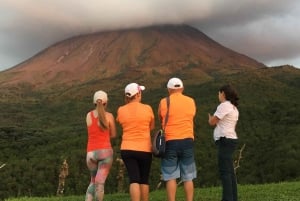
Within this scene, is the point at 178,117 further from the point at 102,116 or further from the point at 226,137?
the point at 102,116

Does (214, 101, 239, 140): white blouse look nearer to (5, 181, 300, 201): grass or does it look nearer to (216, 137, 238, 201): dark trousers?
(216, 137, 238, 201): dark trousers

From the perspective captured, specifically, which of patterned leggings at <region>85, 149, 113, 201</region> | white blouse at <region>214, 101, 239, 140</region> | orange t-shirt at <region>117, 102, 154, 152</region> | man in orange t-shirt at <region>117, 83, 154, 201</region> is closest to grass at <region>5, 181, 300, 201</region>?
white blouse at <region>214, 101, 239, 140</region>

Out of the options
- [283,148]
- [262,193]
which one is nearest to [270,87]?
[283,148]

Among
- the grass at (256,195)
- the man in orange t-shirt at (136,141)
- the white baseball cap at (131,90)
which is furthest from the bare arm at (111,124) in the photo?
the grass at (256,195)

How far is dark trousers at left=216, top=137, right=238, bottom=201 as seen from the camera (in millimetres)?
6648

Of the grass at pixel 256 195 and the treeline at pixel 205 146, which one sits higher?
the treeline at pixel 205 146

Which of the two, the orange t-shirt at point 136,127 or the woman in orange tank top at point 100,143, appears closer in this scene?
the orange t-shirt at point 136,127

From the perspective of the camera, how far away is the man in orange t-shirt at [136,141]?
20.7 feet

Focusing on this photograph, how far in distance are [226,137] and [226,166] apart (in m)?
0.41

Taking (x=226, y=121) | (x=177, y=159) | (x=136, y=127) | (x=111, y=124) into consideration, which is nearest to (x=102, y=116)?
(x=111, y=124)

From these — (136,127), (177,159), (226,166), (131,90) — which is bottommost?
(226,166)

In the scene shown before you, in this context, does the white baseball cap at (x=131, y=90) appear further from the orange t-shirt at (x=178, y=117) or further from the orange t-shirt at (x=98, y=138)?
the orange t-shirt at (x=98, y=138)

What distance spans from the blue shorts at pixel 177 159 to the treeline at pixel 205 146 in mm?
14854

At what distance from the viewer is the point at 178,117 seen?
6484 mm
